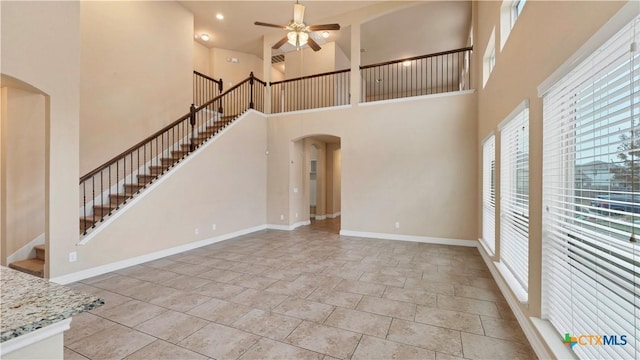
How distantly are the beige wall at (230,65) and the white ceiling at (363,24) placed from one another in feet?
0.90

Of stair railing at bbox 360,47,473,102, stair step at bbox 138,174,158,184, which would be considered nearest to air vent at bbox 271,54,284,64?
stair railing at bbox 360,47,473,102

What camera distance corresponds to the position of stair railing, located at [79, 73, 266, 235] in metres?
4.77

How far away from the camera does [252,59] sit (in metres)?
9.72

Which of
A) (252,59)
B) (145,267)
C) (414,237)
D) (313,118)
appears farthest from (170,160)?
(414,237)

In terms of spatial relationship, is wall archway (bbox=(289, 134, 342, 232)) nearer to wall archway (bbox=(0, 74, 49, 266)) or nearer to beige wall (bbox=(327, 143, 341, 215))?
beige wall (bbox=(327, 143, 341, 215))

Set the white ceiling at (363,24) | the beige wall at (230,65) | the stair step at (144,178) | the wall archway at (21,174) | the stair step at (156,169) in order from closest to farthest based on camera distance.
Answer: the wall archway at (21,174) < the stair step at (144,178) < the stair step at (156,169) < the white ceiling at (363,24) < the beige wall at (230,65)

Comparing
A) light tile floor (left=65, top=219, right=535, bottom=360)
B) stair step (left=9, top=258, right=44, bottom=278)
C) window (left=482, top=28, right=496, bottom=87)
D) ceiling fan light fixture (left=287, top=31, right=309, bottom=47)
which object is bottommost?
light tile floor (left=65, top=219, right=535, bottom=360)

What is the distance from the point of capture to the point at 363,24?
720 centimetres

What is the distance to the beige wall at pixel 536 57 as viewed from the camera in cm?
165

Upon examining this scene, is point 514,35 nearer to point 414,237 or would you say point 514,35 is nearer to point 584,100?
point 584,100

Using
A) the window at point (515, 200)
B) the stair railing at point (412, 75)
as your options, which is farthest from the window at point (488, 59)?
the stair railing at point (412, 75)

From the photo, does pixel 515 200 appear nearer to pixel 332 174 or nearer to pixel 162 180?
pixel 162 180

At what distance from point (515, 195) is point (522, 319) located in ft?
4.35

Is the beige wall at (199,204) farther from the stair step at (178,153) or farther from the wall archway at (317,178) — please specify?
the wall archway at (317,178)
